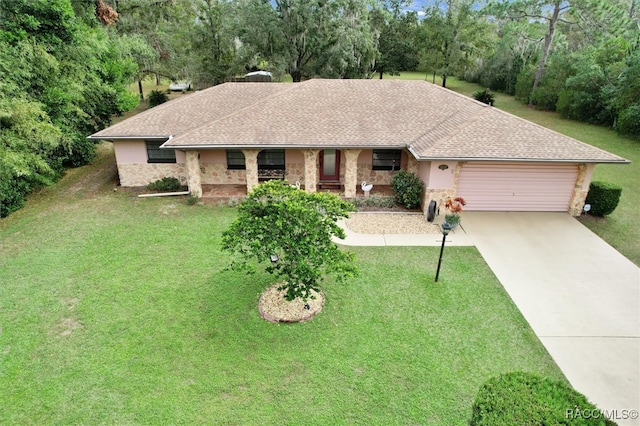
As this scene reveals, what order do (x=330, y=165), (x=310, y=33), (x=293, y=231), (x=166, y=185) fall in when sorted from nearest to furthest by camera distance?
(x=293, y=231) < (x=166, y=185) < (x=330, y=165) < (x=310, y=33)

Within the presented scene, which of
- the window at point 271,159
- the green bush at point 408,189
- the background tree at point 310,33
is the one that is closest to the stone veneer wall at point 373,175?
the green bush at point 408,189

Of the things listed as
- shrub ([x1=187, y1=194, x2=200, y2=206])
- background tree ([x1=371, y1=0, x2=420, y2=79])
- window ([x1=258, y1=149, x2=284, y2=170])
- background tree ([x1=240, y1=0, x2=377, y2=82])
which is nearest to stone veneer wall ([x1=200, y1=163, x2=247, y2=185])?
window ([x1=258, y1=149, x2=284, y2=170])

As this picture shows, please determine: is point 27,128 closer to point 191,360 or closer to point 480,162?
point 191,360

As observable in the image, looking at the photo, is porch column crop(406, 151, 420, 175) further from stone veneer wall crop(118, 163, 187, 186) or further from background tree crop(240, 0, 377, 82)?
background tree crop(240, 0, 377, 82)

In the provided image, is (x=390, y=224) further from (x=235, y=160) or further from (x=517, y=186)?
(x=235, y=160)

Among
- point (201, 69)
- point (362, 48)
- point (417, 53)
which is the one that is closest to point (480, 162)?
point (362, 48)

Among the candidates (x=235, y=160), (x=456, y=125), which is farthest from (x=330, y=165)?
(x=456, y=125)
